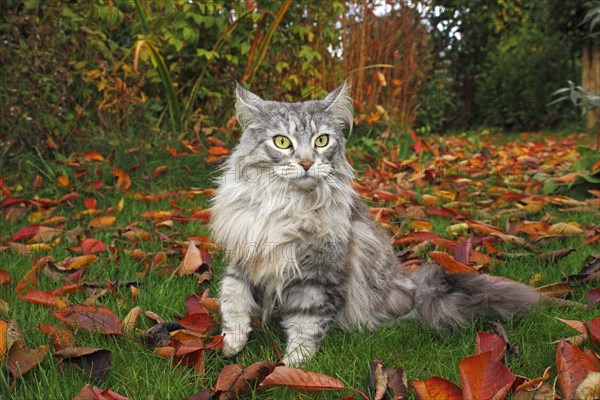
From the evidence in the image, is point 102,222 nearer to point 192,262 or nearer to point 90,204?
point 90,204

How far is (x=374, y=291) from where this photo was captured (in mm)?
2479

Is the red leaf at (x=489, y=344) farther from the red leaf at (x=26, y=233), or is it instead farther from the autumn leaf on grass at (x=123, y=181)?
the autumn leaf on grass at (x=123, y=181)

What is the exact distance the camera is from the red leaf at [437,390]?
1.57 m

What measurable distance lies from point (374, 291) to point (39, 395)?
1393 mm

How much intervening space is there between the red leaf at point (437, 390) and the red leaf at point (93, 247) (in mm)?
2234

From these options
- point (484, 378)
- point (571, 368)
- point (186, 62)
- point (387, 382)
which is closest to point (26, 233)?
point (387, 382)

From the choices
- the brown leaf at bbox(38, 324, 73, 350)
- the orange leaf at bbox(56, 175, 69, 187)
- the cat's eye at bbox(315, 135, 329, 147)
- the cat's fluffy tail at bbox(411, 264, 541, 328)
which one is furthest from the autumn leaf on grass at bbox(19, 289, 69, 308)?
the orange leaf at bbox(56, 175, 69, 187)

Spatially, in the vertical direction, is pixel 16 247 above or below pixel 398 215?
above

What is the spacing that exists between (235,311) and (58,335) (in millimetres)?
671

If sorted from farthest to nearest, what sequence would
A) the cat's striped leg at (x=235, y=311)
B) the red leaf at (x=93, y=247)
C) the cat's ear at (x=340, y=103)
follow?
the red leaf at (x=93, y=247) → the cat's ear at (x=340, y=103) → the cat's striped leg at (x=235, y=311)

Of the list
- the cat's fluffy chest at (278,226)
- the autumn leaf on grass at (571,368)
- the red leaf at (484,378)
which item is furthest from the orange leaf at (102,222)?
the autumn leaf on grass at (571,368)

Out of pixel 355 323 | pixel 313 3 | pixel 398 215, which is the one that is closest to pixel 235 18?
pixel 313 3

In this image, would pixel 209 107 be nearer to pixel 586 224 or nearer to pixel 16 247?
pixel 16 247

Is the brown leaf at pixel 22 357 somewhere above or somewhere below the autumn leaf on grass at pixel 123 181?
below
